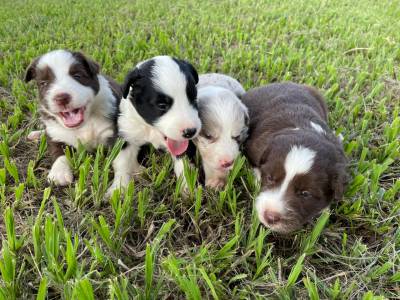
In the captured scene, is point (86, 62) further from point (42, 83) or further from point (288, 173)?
point (288, 173)

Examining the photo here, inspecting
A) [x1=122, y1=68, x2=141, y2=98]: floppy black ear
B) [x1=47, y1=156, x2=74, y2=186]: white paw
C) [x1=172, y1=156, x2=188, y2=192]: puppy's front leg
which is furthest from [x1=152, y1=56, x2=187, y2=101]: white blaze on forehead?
[x1=47, y1=156, x2=74, y2=186]: white paw

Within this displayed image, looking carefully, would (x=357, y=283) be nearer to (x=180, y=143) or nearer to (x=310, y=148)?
(x=310, y=148)

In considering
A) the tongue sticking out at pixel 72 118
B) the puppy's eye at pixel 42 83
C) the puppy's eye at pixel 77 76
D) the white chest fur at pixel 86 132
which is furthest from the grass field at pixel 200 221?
the puppy's eye at pixel 77 76

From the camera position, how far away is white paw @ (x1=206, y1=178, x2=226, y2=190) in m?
3.31

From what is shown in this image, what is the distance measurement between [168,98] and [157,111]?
0.52ft

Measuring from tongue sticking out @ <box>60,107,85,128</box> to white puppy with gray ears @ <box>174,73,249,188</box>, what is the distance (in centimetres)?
110

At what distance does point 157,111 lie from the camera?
3.34m

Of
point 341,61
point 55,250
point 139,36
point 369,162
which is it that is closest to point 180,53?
point 139,36

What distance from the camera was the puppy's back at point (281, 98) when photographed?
13.1 ft

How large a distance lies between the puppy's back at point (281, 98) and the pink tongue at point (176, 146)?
950 millimetres

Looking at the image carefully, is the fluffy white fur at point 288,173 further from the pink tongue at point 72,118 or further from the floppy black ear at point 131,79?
the pink tongue at point 72,118

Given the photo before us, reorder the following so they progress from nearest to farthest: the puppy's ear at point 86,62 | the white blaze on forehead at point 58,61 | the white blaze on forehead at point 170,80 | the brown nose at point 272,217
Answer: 1. the brown nose at point 272,217
2. the white blaze on forehead at point 170,80
3. the white blaze on forehead at point 58,61
4. the puppy's ear at point 86,62

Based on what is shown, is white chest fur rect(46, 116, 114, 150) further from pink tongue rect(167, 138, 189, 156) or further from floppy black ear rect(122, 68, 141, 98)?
pink tongue rect(167, 138, 189, 156)

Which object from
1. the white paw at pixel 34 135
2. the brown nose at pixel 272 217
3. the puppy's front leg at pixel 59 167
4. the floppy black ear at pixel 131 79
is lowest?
the white paw at pixel 34 135
